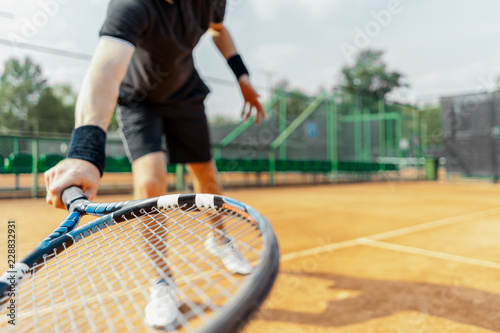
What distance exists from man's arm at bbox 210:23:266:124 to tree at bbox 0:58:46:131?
40.0 ft

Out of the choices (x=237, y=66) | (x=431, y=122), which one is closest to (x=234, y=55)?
(x=237, y=66)

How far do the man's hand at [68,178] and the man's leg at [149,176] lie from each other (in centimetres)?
62

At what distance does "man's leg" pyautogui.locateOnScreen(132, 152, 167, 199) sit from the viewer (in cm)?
147

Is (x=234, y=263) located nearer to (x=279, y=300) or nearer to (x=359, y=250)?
(x=279, y=300)

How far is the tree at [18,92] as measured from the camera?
12.3 meters

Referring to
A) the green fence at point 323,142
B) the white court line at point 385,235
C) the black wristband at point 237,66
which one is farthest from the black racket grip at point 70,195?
the green fence at point 323,142

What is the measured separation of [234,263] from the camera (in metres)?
0.64

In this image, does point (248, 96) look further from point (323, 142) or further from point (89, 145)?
point (323, 142)

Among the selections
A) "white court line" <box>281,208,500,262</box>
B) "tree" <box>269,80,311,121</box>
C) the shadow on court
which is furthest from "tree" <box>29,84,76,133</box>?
the shadow on court

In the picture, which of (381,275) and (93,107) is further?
(381,275)

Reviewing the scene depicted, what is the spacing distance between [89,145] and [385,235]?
7.85 ft

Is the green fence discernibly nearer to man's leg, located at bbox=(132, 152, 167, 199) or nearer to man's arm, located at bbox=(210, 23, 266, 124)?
man's arm, located at bbox=(210, 23, 266, 124)

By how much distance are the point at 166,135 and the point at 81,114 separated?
87 centimetres

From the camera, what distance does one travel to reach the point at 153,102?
1639 mm
